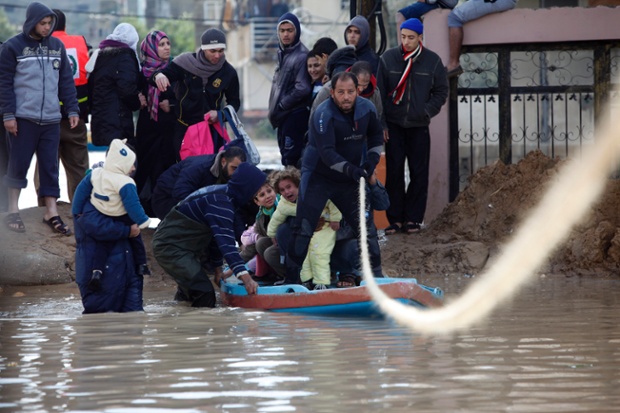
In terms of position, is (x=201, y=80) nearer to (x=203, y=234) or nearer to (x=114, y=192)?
(x=203, y=234)

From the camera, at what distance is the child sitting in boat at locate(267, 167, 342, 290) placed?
10820 millimetres

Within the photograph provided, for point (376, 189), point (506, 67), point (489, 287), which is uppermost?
point (506, 67)

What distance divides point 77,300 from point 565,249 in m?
4.88

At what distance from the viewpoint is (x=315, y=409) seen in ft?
20.7

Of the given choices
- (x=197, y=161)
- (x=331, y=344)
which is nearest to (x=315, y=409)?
(x=331, y=344)

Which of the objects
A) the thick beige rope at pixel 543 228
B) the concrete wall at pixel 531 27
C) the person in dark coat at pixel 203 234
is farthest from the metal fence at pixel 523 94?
the person in dark coat at pixel 203 234

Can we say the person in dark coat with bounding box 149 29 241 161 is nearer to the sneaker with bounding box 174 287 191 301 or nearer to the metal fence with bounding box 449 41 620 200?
the sneaker with bounding box 174 287 191 301

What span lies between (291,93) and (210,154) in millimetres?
1492

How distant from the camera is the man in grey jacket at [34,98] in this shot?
12.4m

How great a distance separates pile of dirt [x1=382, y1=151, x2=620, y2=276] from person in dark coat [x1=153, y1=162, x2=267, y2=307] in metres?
2.75

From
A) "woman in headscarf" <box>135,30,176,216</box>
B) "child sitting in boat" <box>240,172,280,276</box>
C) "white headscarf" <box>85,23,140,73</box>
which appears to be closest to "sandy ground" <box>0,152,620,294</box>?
"woman in headscarf" <box>135,30,176,216</box>

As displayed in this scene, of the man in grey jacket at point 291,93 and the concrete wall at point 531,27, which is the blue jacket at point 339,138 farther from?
the concrete wall at point 531,27

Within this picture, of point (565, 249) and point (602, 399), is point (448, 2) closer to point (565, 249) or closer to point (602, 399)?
point (565, 249)

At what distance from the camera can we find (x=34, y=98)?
12500 mm
